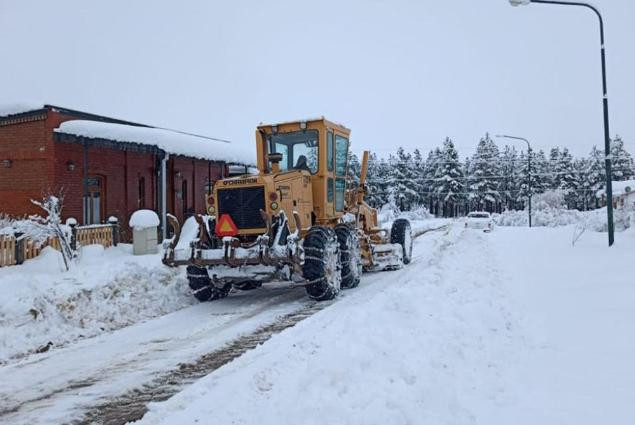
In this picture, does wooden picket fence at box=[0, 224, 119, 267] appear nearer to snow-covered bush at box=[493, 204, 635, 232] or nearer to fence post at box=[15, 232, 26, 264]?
fence post at box=[15, 232, 26, 264]

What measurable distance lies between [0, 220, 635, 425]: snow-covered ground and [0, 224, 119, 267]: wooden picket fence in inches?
148

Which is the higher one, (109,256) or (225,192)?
(225,192)

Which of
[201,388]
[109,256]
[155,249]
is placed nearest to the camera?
[201,388]

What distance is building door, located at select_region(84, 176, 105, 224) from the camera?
1805 cm

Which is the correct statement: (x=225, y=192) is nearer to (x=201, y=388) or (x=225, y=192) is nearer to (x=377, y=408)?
(x=201, y=388)

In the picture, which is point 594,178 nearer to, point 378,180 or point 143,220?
point 378,180

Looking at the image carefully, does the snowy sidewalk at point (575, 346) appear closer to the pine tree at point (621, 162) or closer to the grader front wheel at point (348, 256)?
the grader front wheel at point (348, 256)

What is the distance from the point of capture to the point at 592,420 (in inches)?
137

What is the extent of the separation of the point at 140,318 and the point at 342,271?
4060 millimetres

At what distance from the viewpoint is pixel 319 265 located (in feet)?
30.5

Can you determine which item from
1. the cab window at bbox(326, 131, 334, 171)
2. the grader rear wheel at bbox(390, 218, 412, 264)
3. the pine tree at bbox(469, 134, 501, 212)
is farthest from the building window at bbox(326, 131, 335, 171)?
the pine tree at bbox(469, 134, 501, 212)

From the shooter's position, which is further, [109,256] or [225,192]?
[109,256]

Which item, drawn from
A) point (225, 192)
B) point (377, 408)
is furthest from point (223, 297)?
point (377, 408)

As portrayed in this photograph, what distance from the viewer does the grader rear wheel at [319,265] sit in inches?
365
